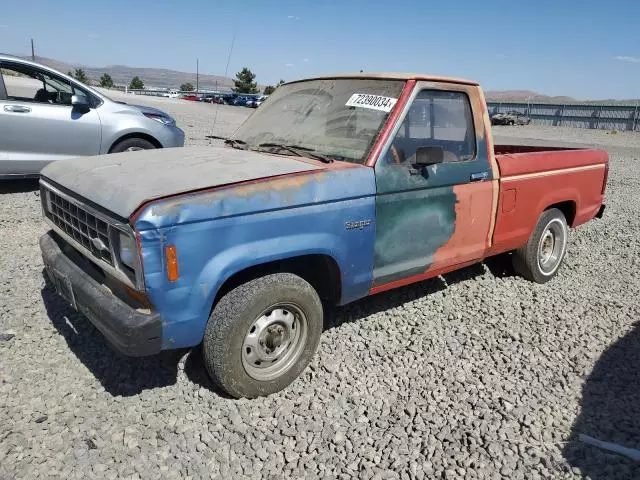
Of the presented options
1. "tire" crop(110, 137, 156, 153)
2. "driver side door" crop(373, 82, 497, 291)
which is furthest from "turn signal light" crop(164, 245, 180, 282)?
"tire" crop(110, 137, 156, 153)

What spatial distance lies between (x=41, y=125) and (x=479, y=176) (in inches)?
225

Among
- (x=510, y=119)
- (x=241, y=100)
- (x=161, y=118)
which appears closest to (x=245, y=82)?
(x=241, y=100)

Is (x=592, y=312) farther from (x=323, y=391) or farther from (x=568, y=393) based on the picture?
(x=323, y=391)

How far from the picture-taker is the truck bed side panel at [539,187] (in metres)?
4.22

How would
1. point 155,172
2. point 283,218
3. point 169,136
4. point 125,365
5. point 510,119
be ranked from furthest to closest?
1. point 510,119
2. point 169,136
3. point 125,365
4. point 155,172
5. point 283,218

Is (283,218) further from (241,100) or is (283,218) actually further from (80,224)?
(241,100)

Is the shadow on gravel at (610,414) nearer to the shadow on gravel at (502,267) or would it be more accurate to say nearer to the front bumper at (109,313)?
the shadow on gravel at (502,267)

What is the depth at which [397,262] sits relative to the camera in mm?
3506

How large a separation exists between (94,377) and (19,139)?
4.81m

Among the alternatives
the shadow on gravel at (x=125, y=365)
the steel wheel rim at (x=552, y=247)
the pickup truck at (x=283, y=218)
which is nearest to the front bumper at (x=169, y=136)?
the pickup truck at (x=283, y=218)

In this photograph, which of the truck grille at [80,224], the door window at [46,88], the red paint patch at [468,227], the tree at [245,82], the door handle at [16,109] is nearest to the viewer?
the truck grille at [80,224]

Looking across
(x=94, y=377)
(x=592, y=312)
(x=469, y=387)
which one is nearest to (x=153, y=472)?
(x=94, y=377)

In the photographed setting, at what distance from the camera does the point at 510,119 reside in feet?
114

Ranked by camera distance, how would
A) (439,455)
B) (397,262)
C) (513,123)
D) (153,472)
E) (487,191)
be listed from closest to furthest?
(153,472)
(439,455)
(397,262)
(487,191)
(513,123)
